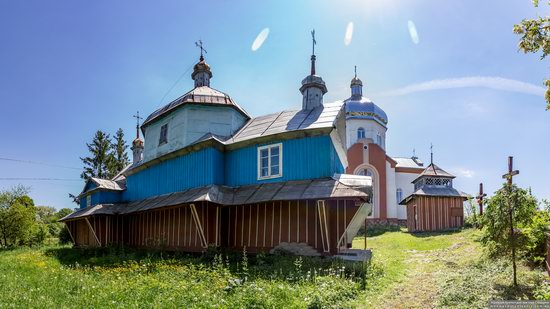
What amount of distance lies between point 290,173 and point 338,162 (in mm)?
2235

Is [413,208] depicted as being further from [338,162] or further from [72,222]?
[72,222]

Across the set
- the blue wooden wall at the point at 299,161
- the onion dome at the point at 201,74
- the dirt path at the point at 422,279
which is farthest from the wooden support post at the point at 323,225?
the onion dome at the point at 201,74

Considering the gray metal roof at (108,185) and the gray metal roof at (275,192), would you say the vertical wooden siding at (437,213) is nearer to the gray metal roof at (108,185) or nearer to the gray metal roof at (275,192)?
the gray metal roof at (275,192)

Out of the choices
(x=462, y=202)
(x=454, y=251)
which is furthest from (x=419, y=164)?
(x=454, y=251)

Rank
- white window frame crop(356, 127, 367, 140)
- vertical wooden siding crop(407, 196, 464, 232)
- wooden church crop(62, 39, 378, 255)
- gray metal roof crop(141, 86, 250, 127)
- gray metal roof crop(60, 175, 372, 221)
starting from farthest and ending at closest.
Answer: white window frame crop(356, 127, 367, 140)
vertical wooden siding crop(407, 196, 464, 232)
gray metal roof crop(141, 86, 250, 127)
wooden church crop(62, 39, 378, 255)
gray metal roof crop(60, 175, 372, 221)

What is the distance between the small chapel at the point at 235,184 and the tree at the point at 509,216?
3536mm

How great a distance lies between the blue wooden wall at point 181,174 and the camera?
52.2 ft

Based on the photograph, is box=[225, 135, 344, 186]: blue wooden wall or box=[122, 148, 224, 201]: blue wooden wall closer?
box=[225, 135, 344, 186]: blue wooden wall

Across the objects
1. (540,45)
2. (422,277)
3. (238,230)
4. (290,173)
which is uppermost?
(540,45)

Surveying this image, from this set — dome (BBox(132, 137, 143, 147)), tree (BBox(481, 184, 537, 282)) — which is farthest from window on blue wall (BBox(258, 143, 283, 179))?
dome (BBox(132, 137, 143, 147))

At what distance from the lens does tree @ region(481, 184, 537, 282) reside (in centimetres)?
870

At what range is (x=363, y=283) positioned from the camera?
927cm

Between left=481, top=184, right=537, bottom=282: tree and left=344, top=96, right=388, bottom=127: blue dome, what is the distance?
88.4 ft

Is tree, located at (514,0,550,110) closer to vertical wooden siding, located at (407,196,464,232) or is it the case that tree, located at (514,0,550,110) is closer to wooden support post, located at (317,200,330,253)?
wooden support post, located at (317,200,330,253)
